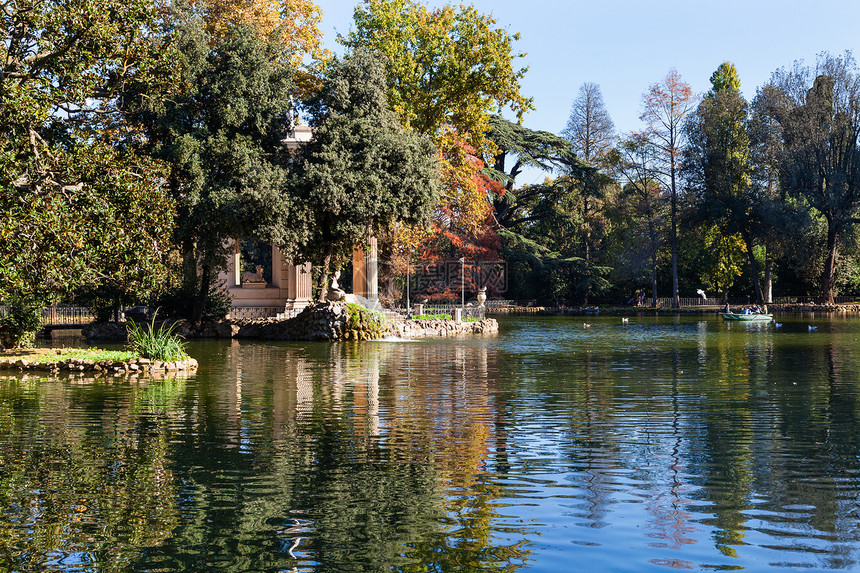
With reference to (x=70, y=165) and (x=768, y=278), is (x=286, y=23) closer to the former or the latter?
(x=70, y=165)

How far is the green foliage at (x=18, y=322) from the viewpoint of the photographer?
71.5ft

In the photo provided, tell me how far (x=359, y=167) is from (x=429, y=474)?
23968 millimetres

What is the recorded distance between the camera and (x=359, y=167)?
31.5m

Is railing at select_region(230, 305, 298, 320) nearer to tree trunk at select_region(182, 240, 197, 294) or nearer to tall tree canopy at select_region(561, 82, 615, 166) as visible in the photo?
tree trunk at select_region(182, 240, 197, 294)

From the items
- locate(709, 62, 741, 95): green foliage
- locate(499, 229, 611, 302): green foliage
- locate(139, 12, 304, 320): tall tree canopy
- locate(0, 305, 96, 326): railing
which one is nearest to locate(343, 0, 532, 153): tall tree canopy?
locate(139, 12, 304, 320): tall tree canopy

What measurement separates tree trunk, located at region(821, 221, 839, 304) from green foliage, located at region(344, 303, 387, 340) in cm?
4130

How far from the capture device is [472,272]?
64.9 metres

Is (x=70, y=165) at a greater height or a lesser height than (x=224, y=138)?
lesser

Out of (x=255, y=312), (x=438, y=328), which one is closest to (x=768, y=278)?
(x=438, y=328)

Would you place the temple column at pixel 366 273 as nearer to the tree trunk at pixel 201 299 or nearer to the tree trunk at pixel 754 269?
the tree trunk at pixel 201 299

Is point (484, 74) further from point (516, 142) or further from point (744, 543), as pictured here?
point (744, 543)

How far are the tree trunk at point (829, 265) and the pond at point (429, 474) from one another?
1868 inches

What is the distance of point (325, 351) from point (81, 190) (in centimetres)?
1098

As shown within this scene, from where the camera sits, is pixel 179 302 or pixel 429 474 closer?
pixel 429 474
